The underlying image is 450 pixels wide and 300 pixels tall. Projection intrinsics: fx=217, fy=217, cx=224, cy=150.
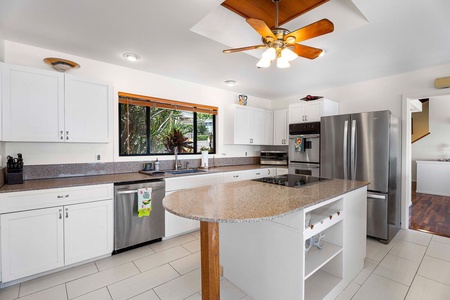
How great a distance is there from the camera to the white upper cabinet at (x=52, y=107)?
2.16 meters

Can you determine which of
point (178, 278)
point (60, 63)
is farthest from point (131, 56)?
point (178, 278)

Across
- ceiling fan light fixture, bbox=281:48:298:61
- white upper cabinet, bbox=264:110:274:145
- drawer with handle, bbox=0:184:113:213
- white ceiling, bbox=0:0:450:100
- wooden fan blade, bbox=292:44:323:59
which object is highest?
white ceiling, bbox=0:0:450:100

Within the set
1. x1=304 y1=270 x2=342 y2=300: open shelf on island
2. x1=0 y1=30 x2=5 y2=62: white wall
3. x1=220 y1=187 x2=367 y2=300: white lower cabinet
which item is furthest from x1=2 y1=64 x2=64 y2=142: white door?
x1=304 y1=270 x2=342 y2=300: open shelf on island

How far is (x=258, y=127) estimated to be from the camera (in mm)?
4613

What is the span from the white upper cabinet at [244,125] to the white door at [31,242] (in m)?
2.88

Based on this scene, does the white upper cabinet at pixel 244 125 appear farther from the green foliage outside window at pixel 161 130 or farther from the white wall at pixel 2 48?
the white wall at pixel 2 48

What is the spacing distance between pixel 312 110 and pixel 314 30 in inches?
97.7

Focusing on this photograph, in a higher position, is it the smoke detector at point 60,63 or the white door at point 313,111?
the smoke detector at point 60,63

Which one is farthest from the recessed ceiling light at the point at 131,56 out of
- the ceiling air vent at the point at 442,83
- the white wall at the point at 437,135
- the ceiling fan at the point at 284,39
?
the white wall at the point at 437,135

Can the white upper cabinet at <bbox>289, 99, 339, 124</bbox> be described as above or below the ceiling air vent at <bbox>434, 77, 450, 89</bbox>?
below

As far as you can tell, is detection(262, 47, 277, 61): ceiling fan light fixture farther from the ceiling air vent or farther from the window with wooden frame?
the ceiling air vent

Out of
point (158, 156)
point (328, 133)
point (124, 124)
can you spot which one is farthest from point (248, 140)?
point (124, 124)

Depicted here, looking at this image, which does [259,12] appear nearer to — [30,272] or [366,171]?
[366,171]

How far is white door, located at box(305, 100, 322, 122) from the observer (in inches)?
150
